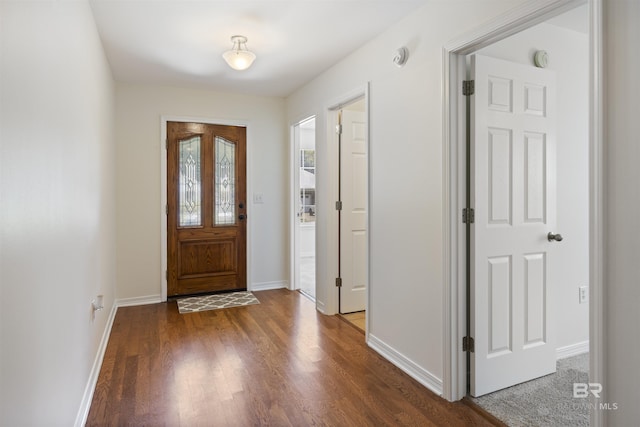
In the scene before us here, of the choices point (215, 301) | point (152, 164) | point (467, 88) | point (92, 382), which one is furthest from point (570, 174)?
point (152, 164)

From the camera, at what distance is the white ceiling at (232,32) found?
247 cm

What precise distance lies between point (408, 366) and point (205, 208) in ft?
9.74

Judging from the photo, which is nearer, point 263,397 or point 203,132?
point 263,397

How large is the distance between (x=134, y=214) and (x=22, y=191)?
3.25m

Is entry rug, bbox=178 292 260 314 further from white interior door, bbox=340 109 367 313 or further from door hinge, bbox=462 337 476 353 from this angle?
door hinge, bbox=462 337 476 353

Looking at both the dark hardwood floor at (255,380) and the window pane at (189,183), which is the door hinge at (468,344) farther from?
Result: the window pane at (189,183)

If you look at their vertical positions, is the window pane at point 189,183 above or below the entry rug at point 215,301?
above

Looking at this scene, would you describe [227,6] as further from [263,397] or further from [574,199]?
[574,199]

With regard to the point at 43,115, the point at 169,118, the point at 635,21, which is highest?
the point at 169,118

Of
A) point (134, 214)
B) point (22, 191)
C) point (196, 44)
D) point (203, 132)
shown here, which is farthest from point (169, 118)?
point (22, 191)

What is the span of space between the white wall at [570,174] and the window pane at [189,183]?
3568 mm

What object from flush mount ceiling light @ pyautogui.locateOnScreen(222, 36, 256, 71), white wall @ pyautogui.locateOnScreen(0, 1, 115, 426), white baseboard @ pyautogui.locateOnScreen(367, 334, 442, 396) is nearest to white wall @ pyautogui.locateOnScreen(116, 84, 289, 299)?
flush mount ceiling light @ pyautogui.locateOnScreen(222, 36, 256, 71)

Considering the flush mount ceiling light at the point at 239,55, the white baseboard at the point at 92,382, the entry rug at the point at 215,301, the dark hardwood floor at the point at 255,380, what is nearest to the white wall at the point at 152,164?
the entry rug at the point at 215,301

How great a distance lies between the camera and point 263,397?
2.23 meters
